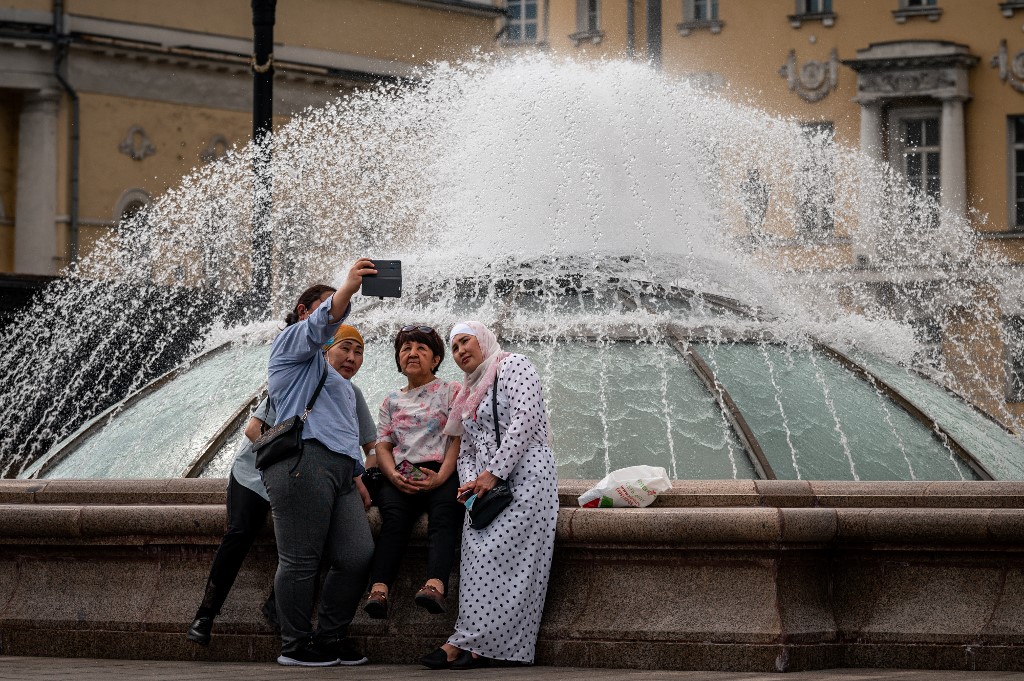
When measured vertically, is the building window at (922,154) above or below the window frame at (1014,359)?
above

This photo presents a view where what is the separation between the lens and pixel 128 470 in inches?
375

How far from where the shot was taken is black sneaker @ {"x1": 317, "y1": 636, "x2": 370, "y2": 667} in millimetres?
6875

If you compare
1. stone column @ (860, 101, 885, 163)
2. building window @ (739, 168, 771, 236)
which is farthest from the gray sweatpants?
stone column @ (860, 101, 885, 163)

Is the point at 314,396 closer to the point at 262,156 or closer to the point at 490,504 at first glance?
the point at 490,504

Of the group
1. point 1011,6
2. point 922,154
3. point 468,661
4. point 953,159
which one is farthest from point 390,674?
point 1011,6

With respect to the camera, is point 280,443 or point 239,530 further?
point 239,530

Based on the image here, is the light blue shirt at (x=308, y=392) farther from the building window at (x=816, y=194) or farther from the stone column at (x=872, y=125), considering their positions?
the stone column at (x=872, y=125)

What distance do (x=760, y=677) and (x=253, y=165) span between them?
7471 millimetres

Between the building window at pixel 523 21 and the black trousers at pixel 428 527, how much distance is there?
36.0 meters

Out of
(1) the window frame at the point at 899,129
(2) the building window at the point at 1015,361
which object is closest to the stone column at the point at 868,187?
(1) the window frame at the point at 899,129

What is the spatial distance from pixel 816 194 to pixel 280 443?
28.4 m

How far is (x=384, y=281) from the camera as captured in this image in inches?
264

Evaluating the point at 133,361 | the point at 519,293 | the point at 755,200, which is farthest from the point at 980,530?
the point at 755,200

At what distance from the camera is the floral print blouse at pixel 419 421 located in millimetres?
7219
